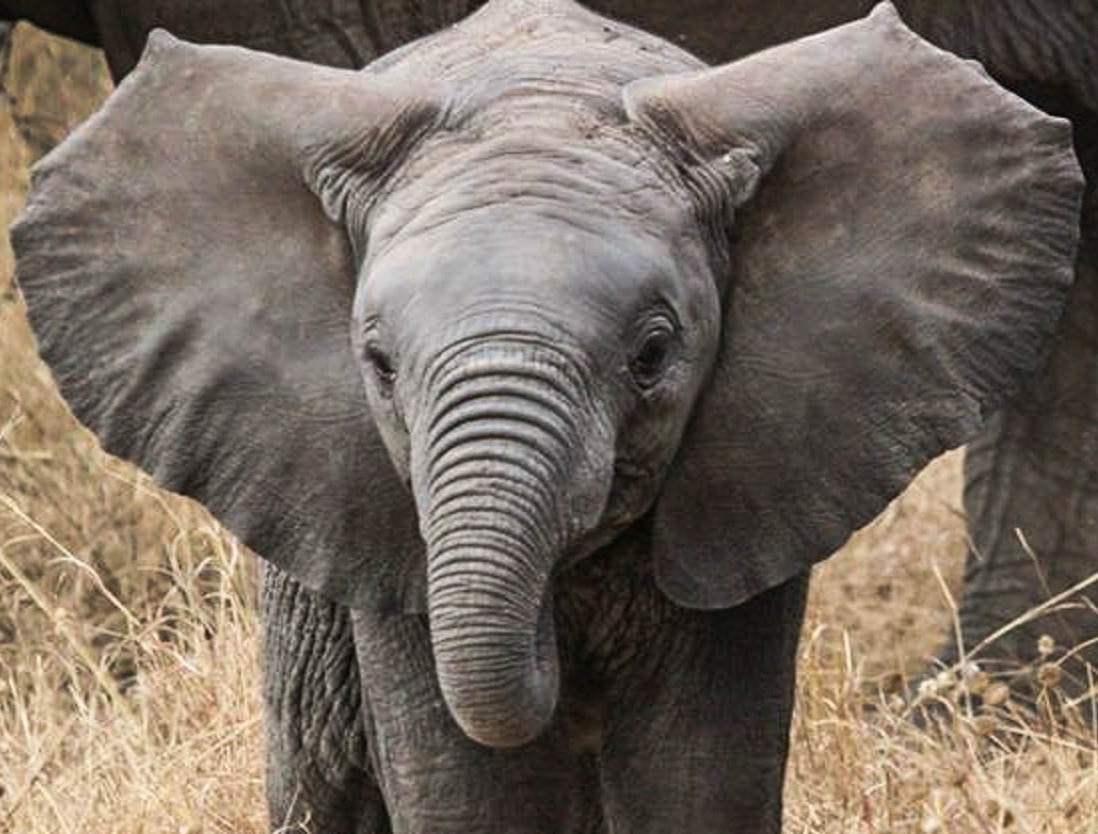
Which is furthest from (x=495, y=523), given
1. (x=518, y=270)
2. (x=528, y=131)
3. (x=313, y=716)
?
(x=313, y=716)

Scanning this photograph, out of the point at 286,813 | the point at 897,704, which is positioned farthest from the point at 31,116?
the point at 286,813

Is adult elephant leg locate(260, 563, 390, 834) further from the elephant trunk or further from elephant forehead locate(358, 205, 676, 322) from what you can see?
the elephant trunk

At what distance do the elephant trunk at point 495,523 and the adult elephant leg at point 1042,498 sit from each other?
2894 millimetres

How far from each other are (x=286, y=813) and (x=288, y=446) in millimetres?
706

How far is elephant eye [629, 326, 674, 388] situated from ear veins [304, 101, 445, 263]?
33 centimetres

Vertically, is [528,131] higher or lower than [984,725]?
higher

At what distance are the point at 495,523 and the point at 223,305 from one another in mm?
672

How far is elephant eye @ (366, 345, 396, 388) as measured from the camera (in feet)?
13.9

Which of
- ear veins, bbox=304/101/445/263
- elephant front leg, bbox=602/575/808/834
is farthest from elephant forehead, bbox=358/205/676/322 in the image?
elephant front leg, bbox=602/575/808/834

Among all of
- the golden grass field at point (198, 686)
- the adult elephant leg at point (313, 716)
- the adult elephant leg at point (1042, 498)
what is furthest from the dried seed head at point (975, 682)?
the adult elephant leg at point (1042, 498)

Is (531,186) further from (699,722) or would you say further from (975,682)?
(975,682)

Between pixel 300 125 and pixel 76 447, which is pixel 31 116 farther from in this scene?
pixel 300 125

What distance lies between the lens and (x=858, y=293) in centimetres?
449

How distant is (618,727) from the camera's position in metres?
4.61
